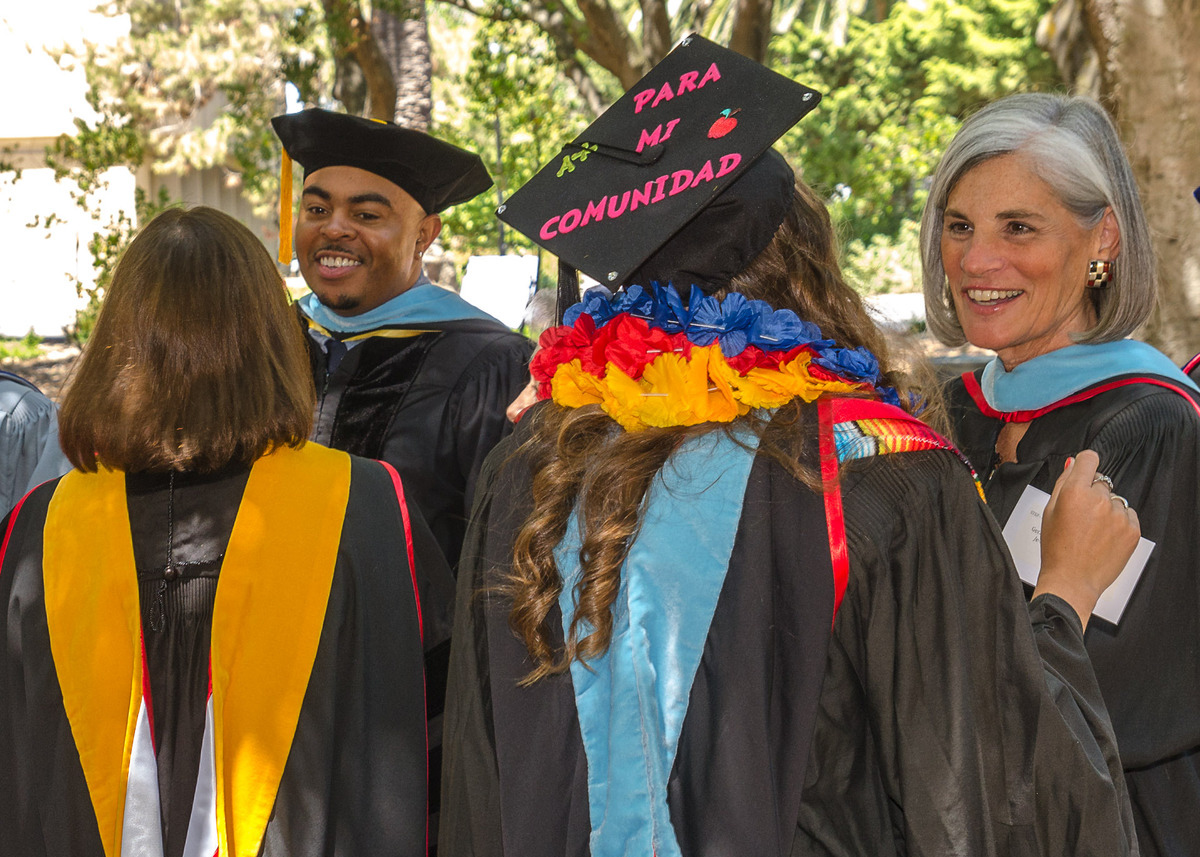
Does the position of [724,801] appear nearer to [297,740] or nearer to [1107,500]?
[1107,500]

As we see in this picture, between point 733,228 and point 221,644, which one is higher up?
point 733,228

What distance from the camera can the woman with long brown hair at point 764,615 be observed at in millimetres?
1378

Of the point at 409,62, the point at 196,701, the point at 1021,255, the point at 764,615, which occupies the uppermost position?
the point at 409,62

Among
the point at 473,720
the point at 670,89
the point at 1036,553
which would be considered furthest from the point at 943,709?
the point at 670,89

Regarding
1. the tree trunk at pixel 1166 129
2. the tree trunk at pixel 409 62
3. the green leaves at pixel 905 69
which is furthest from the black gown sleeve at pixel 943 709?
the green leaves at pixel 905 69

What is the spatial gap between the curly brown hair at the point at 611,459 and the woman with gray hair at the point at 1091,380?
0.77 m

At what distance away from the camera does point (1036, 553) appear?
2.04 m

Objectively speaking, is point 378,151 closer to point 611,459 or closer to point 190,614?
point 190,614

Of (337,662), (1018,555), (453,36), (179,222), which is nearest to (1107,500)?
(1018,555)

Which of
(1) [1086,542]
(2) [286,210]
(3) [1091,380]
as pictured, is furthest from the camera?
(2) [286,210]

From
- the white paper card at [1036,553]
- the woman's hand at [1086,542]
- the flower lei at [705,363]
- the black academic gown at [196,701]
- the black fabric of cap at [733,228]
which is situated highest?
the black fabric of cap at [733,228]

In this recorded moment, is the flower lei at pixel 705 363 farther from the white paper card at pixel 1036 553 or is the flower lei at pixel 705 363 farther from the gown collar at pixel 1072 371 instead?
the gown collar at pixel 1072 371

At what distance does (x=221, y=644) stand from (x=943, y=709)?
130 centimetres

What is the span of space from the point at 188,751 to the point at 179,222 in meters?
0.98
